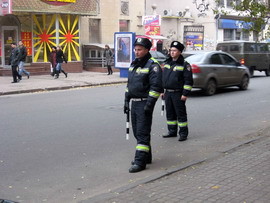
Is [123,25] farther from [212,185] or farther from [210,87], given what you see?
[212,185]

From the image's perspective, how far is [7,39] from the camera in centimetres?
2452

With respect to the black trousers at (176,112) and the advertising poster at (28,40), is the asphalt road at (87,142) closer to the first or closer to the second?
the black trousers at (176,112)

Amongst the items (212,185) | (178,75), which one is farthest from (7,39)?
(212,185)

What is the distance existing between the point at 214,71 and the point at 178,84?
23.7 feet

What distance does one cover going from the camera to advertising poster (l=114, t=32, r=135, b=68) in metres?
22.2

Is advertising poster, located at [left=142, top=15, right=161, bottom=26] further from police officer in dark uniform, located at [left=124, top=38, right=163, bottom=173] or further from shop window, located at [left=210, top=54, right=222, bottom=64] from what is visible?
police officer in dark uniform, located at [left=124, top=38, right=163, bottom=173]

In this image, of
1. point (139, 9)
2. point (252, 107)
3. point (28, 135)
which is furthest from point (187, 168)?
point (139, 9)

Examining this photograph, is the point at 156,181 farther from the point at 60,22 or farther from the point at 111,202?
the point at 60,22

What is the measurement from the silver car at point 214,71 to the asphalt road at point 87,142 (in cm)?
89

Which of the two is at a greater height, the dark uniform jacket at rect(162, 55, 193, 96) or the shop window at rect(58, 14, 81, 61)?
the shop window at rect(58, 14, 81, 61)

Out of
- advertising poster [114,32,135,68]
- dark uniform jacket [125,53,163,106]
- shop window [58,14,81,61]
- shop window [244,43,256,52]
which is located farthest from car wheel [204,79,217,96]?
shop window [58,14,81,61]

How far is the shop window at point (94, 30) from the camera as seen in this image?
2932 cm

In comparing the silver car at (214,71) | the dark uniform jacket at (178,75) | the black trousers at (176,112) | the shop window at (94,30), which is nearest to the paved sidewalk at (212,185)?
the black trousers at (176,112)

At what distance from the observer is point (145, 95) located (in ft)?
20.1
